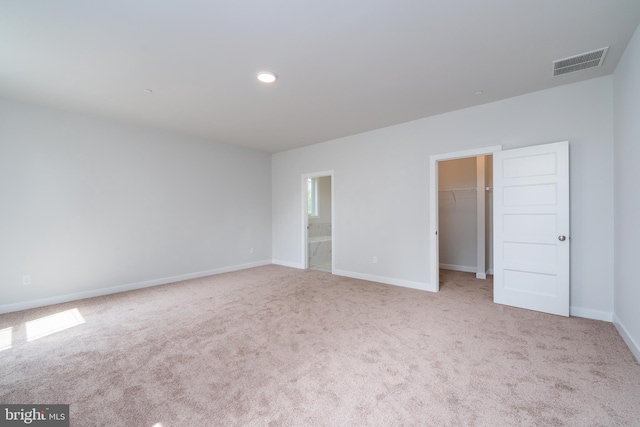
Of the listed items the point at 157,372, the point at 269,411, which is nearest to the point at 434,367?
the point at 269,411

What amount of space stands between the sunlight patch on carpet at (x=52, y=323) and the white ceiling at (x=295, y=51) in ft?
8.83

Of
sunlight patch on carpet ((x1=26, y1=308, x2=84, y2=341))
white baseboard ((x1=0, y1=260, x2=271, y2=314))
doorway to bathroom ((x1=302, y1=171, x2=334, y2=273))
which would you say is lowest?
sunlight patch on carpet ((x1=26, y1=308, x2=84, y2=341))

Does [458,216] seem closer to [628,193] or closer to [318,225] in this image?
[628,193]

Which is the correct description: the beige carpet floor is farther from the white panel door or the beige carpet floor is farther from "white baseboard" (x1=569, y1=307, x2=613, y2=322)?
the white panel door

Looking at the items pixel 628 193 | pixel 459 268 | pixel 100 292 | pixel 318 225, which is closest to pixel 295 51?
pixel 628 193

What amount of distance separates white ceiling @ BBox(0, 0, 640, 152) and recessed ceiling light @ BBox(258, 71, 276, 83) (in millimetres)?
85

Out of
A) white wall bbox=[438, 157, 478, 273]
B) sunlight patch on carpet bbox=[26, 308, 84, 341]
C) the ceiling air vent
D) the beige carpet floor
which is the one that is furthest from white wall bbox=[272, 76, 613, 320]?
sunlight patch on carpet bbox=[26, 308, 84, 341]

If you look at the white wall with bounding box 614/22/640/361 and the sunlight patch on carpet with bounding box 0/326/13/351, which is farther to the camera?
the sunlight patch on carpet with bounding box 0/326/13/351

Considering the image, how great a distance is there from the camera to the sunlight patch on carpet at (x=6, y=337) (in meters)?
2.50

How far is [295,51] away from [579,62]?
2.81 meters

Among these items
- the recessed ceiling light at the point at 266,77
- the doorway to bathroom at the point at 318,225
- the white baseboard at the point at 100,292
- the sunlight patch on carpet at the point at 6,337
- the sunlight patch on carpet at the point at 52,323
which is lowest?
the sunlight patch on carpet at the point at 52,323

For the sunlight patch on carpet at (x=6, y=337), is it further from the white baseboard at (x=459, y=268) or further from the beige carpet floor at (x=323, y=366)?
the white baseboard at (x=459, y=268)

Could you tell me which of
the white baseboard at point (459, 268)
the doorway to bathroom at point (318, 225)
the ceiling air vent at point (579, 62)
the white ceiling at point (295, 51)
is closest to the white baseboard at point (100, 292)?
the doorway to bathroom at point (318, 225)

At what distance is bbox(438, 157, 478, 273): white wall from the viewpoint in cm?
557
